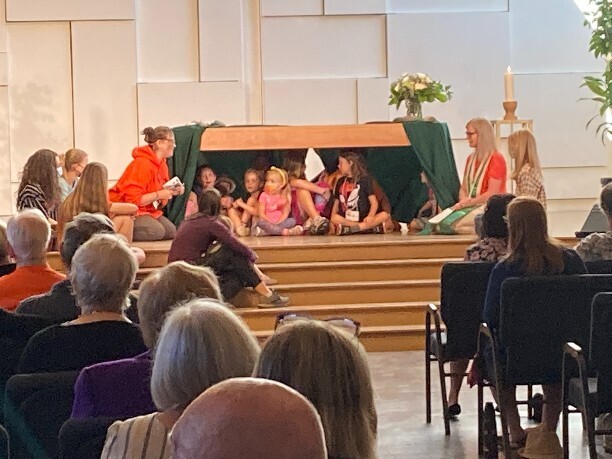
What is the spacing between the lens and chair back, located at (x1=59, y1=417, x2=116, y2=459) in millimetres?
2463

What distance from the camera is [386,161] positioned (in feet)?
32.6

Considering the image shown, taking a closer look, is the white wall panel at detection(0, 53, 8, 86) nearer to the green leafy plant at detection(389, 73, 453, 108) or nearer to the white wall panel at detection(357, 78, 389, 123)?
the white wall panel at detection(357, 78, 389, 123)

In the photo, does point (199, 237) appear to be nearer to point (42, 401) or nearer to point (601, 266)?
point (601, 266)

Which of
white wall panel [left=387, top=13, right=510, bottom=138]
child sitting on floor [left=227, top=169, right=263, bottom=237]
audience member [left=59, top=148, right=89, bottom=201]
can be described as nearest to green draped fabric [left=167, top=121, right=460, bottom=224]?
child sitting on floor [left=227, top=169, right=263, bottom=237]

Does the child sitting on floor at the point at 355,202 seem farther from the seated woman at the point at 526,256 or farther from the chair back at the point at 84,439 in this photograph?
the chair back at the point at 84,439

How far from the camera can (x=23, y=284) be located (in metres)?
4.59

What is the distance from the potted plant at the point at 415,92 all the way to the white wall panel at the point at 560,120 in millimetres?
2018

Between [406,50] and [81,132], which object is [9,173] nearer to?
[81,132]

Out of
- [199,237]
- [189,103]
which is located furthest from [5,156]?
[199,237]

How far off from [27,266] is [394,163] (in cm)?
569

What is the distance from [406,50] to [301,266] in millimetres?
4275

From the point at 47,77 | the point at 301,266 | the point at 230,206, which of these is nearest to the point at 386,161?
the point at 230,206

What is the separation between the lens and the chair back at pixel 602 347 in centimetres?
380

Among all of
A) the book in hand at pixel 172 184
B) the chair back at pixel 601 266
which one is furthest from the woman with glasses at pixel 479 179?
the chair back at pixel 601 266
